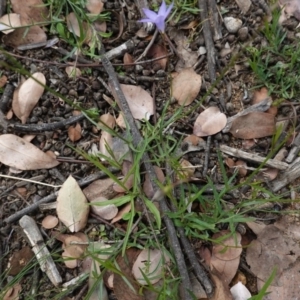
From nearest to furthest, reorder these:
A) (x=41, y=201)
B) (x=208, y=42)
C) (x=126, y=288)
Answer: (x=126, y=288), (x=41, y=201), (x=208, y=42)

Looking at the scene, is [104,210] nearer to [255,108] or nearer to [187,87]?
[187,87]

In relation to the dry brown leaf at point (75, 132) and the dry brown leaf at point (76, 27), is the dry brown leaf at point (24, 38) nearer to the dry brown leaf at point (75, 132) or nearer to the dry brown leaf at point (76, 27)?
the dry brown leaf at point (76, 27)

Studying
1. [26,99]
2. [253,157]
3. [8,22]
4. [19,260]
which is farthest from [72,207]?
[8,22]

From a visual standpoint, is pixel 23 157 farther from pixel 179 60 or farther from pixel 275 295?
pixel 275 295

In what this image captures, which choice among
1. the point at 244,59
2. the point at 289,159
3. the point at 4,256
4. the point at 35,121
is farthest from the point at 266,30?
the point at 4,256

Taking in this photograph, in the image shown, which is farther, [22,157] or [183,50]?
[183,50]

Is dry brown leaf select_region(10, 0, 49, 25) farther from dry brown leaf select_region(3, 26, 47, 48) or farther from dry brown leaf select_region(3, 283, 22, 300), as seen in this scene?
dry brown leaf select_region(3, 283, 22, 300)

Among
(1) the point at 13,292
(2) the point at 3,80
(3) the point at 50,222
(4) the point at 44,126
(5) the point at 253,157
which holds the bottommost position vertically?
(1) the point at 13,292
